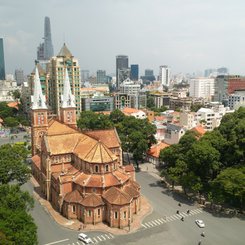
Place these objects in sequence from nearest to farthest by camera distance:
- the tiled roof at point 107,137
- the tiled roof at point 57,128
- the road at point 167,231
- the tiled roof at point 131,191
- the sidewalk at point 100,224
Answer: the road at point 167,231, the sidewalk at point 100,224, the tiled roof at point 131,191, the tiled roof at point 107,137, the tiled roof at point 57,128

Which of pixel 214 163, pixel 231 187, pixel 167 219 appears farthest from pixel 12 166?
pixel 231 187

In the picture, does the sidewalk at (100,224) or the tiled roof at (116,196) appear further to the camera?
the tiled roof at (116,196)

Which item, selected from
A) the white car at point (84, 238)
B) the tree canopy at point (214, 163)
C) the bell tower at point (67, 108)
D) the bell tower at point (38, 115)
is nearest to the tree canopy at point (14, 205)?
the white car at point (84, 238)

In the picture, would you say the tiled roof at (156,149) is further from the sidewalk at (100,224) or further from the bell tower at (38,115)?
the bell tower at (38,115)

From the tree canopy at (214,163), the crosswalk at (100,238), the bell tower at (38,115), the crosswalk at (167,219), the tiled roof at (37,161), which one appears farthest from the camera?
the bell tower at (38,115)

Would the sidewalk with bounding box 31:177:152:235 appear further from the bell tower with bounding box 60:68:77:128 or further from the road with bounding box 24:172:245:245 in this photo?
the bell tower with bounding box 60:68:77:128

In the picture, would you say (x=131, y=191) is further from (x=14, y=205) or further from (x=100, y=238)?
(x=14, y=205)

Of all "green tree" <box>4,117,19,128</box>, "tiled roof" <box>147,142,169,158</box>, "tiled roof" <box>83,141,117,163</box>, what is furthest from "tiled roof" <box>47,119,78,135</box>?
"green tree" <box>4,117,19,128</box>
